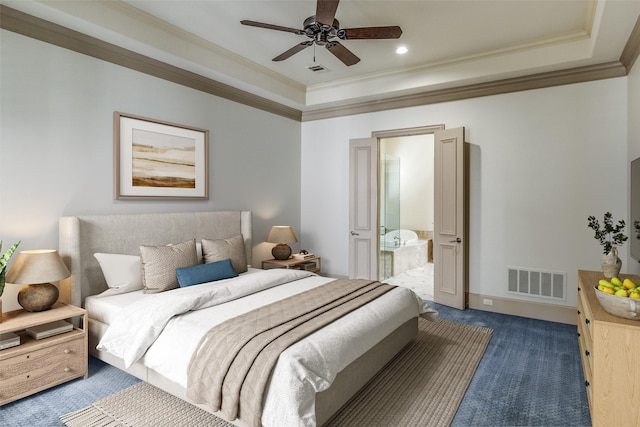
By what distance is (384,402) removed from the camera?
2381 mm

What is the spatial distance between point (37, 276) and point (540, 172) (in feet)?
15.5

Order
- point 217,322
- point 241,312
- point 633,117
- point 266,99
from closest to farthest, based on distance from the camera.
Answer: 1. point 217,322
2. point 241,312
3. point 633,117
4. point 266,99

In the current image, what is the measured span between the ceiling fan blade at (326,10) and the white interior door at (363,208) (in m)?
2.50

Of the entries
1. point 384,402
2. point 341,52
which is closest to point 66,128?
point 341,52

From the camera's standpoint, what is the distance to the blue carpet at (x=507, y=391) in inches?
87.0

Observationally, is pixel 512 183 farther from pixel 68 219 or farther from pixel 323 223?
pixel 68 219

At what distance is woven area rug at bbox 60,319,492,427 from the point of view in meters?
2.17

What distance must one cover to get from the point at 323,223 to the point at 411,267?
218 centimetres

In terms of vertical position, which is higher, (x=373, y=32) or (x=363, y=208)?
(x=373, y=32)

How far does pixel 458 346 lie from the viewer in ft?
A: 10.7

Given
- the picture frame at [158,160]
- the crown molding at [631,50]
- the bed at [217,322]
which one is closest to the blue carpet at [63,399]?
the bed at [217,322]

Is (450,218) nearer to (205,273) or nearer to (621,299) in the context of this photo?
(621,299)

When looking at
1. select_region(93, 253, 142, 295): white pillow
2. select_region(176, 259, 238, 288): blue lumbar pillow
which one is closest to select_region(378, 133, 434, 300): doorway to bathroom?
select_region(176, 259, 238, 288): blue lumbar pillow

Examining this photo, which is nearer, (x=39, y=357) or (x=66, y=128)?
(x=39, y=357)
